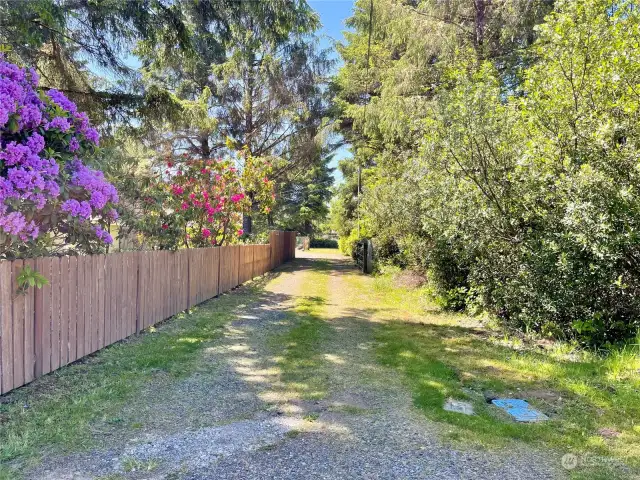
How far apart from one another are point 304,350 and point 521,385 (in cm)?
252

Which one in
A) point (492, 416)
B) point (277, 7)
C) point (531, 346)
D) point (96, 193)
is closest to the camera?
point (492, 416)

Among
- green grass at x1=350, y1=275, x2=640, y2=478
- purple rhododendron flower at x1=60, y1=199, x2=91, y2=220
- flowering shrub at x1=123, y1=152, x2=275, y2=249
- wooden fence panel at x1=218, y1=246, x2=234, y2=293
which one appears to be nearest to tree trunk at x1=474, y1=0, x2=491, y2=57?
flowering shrub at x1=123, y1=152, x2=275, y2=249

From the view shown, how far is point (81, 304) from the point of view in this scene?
4.55 meters

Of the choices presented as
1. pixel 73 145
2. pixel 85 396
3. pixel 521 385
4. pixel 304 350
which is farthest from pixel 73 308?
pixel 521 385

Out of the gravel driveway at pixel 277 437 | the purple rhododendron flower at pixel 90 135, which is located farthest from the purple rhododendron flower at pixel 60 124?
the gravel driveway at pixel 277 437

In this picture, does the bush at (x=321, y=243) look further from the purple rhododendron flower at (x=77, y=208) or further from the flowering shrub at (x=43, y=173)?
the purple rhododendron flower at (x=77, y=208)

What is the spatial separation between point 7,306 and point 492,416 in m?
4.12

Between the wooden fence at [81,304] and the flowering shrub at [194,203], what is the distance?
0.53m

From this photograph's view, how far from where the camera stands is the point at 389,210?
1246cm

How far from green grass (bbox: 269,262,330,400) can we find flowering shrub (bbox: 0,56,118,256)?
2.43m

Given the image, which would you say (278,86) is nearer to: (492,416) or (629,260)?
(629,260)

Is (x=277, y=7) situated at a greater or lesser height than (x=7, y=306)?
greater

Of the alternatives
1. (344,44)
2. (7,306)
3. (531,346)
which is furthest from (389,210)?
(344,44)

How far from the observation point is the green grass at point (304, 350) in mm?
4074
